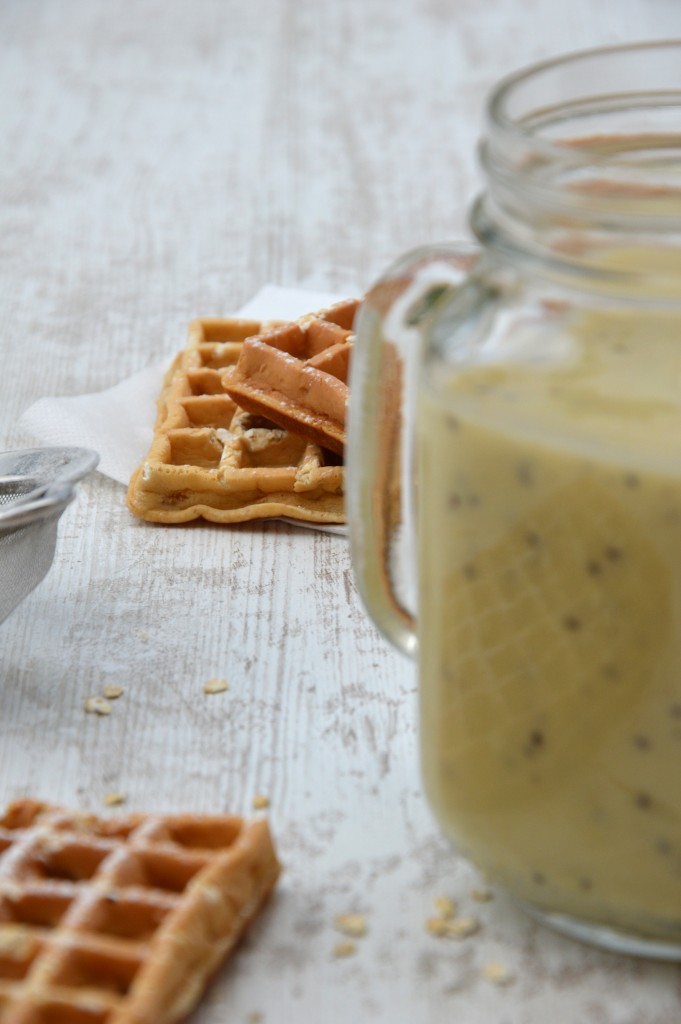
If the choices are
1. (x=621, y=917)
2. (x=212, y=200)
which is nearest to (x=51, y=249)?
(x=212, y=200)

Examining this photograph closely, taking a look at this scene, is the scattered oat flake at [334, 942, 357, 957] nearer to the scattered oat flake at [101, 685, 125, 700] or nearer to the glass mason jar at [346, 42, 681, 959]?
the glass mason jar at [346, 42, 681, 959]

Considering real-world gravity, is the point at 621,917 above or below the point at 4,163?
above

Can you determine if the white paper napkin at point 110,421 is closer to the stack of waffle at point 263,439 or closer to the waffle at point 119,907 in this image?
the stack of waffle at point 263,439

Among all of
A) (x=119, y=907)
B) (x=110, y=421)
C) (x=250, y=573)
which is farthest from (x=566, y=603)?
(x=110, y=421)

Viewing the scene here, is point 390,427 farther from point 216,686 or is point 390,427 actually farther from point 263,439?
point 263,439

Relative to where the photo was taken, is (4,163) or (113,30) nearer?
(4,163)

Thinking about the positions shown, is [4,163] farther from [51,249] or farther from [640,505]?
[640,505]

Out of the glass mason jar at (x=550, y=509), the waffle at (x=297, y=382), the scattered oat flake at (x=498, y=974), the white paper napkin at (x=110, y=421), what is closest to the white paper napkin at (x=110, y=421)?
the white paper napkin at (x=110, y=421)
